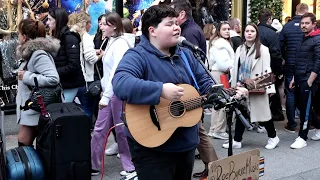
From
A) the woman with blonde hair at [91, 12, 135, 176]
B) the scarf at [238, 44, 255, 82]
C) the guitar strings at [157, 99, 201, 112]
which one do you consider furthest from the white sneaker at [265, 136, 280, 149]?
the guitar strings at [157, 99, 201, 112]

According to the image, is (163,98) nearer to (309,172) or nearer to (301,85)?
(309,172)

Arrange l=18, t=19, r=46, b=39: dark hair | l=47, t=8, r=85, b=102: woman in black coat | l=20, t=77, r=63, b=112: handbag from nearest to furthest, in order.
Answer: l=20, t=77, r=63, b=112: handbag → l=18, t=19, r=46, b=39: dark hair → l=47, t=8, r=85, b=102: woman in black coat

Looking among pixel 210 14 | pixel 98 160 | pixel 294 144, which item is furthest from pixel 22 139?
pixel 210 14

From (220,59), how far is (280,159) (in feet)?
5.33

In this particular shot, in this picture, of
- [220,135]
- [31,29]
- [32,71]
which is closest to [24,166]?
[32,71]

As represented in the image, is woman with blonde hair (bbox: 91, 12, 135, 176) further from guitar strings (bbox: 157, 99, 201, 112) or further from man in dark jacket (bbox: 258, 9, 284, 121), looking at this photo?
man in dark jacket (bbox: 258, 9, 284, 121)

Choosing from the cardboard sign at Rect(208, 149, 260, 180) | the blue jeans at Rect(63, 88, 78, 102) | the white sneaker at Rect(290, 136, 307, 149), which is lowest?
the white sneaker at Rect(290, 136, 307, 149)

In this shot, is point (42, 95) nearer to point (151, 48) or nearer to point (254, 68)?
point (151, 48)

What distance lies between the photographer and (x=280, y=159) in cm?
592

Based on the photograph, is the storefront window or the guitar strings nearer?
the guitar strings

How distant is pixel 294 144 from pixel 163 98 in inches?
156

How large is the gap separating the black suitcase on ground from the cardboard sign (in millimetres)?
1644

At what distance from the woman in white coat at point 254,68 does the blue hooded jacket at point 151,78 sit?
298cm

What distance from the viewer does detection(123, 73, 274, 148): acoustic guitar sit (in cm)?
293
